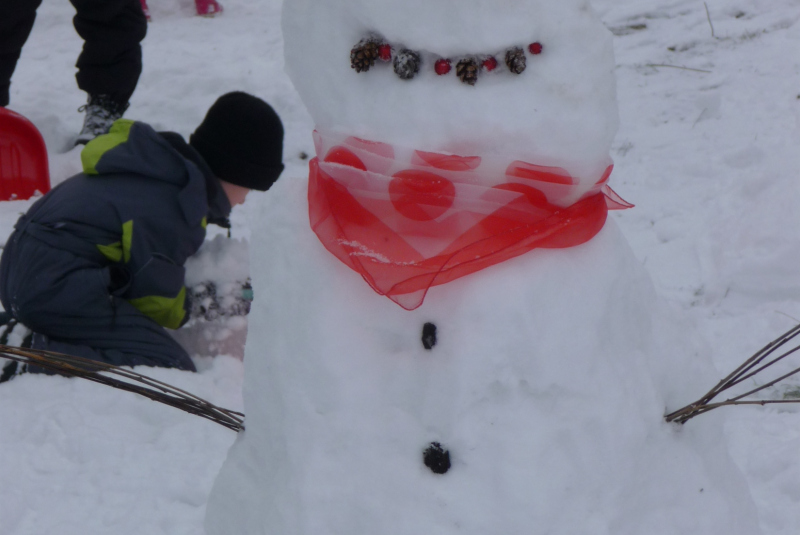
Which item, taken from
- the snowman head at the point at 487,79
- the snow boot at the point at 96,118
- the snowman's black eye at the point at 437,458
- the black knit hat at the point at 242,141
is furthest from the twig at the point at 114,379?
the snow boot at the point at 96,118

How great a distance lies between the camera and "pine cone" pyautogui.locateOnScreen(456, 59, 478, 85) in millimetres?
970

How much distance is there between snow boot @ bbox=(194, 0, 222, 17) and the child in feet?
8.16

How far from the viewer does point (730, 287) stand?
2.45 meters

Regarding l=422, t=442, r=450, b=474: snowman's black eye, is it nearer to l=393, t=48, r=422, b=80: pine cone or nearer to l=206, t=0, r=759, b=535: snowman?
l=206, t=0, r=759, b=535: snowman

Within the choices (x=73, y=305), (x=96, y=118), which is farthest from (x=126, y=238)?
(x=96, y=118)

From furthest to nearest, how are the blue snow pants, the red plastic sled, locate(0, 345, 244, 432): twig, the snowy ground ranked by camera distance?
the red plastic sled, the blue snow pants, the snowy ground, locate(0, 345, 244, 432): twig

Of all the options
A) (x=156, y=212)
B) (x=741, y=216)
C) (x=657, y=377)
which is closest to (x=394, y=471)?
(x=657, y=377)

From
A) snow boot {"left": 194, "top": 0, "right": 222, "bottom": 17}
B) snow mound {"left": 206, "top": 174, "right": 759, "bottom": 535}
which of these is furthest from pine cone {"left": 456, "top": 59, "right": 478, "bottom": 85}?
snow boot {"left": 194, "top": 0, "right": 222, "bottom": 17}

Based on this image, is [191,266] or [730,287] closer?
[730,287]

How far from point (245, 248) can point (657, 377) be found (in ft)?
5.91

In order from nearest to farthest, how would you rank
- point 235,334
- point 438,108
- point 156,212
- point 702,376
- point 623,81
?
1. point 438,108
2. point 702,376
3. point 156,212
4. point 235,334
5. point 623,81

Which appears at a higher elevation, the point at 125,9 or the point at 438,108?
the point at 438,108

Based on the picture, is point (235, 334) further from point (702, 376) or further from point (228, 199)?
point (702, 376)

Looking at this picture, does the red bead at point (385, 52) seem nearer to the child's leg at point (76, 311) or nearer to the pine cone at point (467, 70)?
the pine cone at point (467, 70)
